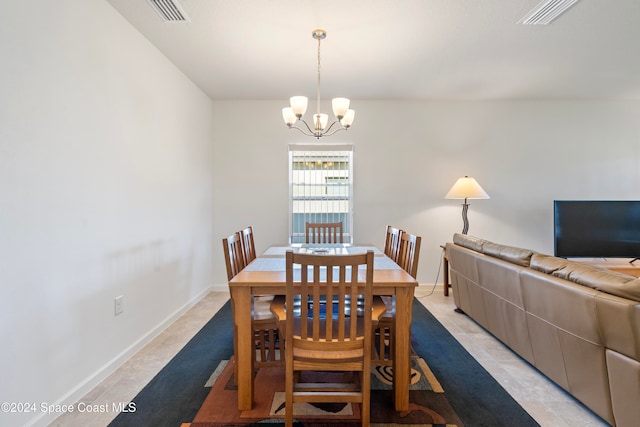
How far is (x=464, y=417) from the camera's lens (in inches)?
68.9

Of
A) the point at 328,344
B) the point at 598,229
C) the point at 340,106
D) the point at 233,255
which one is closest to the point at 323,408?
the point at 328,344

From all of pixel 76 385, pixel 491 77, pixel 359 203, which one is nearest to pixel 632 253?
pixel 491 77

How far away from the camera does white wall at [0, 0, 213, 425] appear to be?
1.54m

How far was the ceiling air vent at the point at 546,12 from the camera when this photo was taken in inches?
84.3

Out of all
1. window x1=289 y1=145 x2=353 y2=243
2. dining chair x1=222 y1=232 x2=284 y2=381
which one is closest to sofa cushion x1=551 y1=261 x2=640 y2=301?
dining chair x1=222 y1=232 x2=284 y2=381

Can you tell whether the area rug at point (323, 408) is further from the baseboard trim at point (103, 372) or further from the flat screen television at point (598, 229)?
the flat screen television at point (598, 229)

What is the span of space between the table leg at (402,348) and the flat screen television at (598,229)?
2964mm

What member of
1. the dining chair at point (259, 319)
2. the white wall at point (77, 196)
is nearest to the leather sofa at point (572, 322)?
the dining chair at point (259, 319)

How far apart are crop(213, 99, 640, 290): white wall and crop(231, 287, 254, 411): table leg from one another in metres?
2.58

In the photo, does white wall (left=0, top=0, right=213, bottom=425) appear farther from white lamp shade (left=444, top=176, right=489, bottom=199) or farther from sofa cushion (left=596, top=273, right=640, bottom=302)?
white lamp shade (left=444, top=176, right=489, bottom=199)

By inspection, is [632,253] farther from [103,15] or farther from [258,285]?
[103,15]

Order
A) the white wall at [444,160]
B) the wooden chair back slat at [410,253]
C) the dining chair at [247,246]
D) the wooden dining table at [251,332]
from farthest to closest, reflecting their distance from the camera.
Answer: the white wall at [444,160]
the dining chair at [247,246]
the wooden chair back slat at [410,253]
the wooden dining table at [251,332]

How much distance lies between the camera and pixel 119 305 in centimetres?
233

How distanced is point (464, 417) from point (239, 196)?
3522 mm
